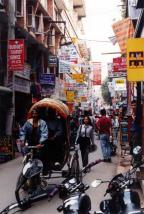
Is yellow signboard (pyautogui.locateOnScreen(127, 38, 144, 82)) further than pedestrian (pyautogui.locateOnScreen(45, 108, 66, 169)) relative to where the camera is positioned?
No

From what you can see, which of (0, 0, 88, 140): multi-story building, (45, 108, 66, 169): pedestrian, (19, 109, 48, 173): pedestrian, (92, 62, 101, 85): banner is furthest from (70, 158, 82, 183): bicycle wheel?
(92, 62, 101, 85): banner

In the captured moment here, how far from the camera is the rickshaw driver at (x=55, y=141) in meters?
11.9

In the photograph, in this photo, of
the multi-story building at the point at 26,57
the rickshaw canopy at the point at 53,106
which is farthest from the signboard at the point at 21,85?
the rickshaw canopy at the point at 53,106

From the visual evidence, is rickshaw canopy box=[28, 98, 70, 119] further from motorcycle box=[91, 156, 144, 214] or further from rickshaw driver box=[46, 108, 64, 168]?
motorcycle box=[91, 156, 144, 214]

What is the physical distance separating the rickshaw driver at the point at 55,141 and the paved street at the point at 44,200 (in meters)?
1.03

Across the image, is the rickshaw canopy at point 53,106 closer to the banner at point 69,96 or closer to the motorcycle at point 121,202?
the motorcycle at point 121,202

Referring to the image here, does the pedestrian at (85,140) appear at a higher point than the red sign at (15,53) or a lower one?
lower

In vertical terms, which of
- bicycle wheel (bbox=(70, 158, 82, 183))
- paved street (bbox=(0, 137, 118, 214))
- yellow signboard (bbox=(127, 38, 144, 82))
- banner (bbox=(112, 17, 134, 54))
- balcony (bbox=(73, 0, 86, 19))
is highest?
balcony (bbox=(73, 0, 86, 19))

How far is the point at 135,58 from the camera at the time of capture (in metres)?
9.99

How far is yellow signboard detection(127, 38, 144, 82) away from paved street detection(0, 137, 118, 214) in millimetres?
2532

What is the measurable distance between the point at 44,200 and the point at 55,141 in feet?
6.11

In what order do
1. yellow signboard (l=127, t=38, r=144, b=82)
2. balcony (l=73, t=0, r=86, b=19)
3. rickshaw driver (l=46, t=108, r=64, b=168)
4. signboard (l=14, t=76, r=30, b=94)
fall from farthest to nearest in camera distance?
balcony (l=73, t=0, r=86, b=19), signboard (l=14, t=76, r=30, b=94), rickshaw driver (l=46, t=108, r=64, b=168), yellow signboard (l=127, t=38, r=144, b=82)

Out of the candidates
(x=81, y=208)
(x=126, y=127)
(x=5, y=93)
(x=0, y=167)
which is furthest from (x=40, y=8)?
(x=81, y=208)

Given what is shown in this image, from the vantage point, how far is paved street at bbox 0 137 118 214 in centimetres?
985
